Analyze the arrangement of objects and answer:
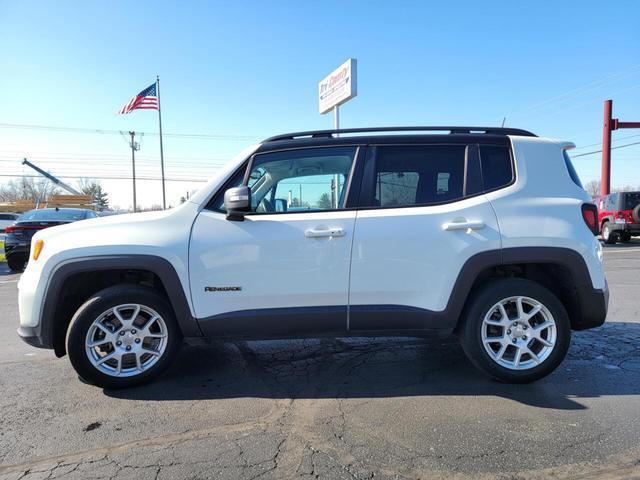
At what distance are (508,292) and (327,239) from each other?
1.50 m

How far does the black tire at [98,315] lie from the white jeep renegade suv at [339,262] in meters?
0.01

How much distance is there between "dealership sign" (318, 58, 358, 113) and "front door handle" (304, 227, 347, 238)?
13959mm

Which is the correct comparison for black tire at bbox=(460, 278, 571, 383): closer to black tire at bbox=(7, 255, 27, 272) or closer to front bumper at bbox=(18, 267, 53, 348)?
front bumper at bbox=(18, 267, 53, 348)

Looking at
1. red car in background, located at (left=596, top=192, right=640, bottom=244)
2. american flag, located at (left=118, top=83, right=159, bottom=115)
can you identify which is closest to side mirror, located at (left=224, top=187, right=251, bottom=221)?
red car in background, located at (left=596, top=192, right=640, bottom=244)

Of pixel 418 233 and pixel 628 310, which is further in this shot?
pixel 628 310

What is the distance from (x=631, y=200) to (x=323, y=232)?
1759cm

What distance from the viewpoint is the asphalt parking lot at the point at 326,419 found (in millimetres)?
2426

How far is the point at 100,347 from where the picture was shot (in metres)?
3.42

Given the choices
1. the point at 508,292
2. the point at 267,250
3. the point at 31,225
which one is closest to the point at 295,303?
the point at 267,250

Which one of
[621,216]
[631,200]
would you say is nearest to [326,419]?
[621,216]

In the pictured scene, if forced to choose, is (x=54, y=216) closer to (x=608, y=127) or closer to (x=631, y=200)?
(x=631, y=200)

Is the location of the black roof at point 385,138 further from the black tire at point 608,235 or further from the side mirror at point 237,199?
the black tire at point 608,235

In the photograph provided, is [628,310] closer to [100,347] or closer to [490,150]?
[490,150]

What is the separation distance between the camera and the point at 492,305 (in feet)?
11.1
